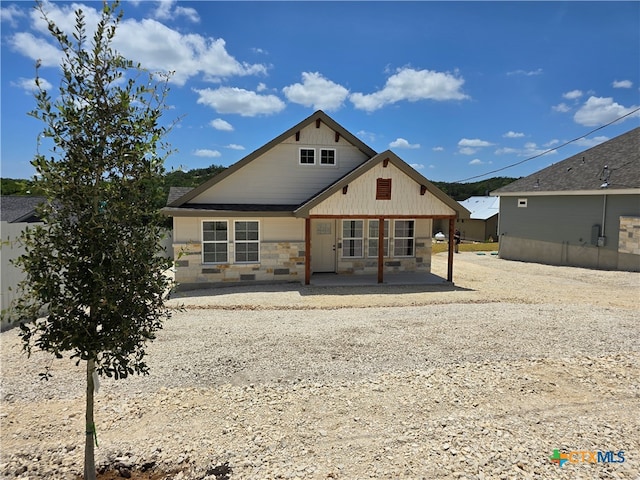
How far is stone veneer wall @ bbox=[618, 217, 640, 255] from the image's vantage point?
1747 centimetres

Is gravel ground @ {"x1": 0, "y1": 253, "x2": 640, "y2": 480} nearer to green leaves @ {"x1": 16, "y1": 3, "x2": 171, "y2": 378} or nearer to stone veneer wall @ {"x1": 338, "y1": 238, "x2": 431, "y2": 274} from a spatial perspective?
green leaves @ {"x1": 16, "y1": 3, "x2": 171, "y2": 378}

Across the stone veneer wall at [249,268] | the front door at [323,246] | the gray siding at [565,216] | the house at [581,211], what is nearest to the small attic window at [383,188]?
the front door at [323,246]

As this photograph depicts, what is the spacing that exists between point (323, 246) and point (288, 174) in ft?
10.5

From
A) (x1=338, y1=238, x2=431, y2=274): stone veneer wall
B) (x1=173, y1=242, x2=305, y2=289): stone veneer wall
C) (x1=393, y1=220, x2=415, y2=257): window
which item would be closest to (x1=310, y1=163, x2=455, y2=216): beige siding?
(x1=393, y1=220, x2=415, y2=257): window

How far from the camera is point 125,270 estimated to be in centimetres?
365

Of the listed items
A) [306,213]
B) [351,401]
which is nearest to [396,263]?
[306,213]

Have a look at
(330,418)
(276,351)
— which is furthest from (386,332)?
(330,418)

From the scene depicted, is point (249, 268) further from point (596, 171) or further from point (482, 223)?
point (482, 223)

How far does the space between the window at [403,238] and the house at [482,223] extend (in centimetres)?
→ 1985

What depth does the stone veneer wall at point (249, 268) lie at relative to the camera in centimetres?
1378

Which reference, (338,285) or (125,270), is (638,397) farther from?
(338,285)

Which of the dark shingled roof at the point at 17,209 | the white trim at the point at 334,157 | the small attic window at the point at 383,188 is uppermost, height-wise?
the white trim at the point at 334,157

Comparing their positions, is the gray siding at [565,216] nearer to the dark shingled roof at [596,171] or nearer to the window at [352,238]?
the dark shingled roof at [596,171]

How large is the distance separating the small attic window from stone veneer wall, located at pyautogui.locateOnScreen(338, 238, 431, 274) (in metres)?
3.15
